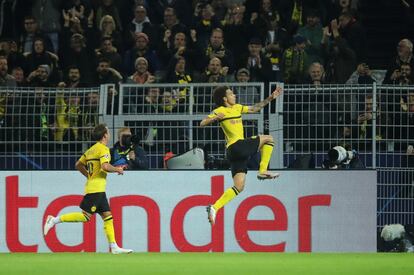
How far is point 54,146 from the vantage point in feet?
63.4

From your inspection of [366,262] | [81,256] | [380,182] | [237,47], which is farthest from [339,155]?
[237,47]

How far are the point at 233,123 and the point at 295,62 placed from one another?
4.62 m

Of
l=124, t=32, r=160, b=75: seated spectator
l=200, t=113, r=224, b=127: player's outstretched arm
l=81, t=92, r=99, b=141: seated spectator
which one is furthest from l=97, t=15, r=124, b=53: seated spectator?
l=200, t=113, r=224, b=127: player's outstretched arm

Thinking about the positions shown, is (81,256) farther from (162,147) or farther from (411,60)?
(411,60)

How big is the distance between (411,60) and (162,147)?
5023 millimetres

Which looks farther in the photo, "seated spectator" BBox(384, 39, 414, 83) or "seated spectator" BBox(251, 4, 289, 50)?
"seated spectator" BBox(251, 4, 289, 50)

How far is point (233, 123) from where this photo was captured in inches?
702

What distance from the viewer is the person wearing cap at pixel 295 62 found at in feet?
72.4

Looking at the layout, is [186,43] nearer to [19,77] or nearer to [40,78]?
[40,78]

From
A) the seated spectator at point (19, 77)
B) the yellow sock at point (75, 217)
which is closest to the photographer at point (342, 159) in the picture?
the yellow sock at point (75, 217)

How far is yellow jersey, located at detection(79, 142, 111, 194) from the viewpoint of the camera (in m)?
17.7

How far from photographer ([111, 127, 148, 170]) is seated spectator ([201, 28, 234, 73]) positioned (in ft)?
11.4

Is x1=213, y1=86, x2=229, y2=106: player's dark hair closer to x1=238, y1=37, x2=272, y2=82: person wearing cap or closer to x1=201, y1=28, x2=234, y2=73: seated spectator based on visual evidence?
x1=238, y1=37, x2=272, y2=82: person wearing cap

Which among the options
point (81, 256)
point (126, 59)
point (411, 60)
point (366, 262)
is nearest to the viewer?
point (366, 262)
